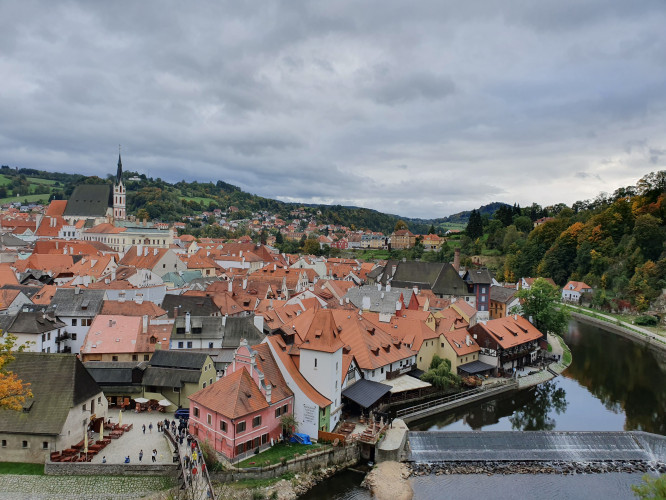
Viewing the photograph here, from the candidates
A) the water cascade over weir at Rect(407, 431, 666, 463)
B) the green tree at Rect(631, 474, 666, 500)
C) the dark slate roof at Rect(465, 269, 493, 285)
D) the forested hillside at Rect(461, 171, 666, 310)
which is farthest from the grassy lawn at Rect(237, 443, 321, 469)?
the forested hillside at Rect(461, 171, 666, 310)

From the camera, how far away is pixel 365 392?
109 feet

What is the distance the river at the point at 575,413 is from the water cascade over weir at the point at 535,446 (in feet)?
5.54

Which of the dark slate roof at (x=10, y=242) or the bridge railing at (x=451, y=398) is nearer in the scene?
the bridge railing at (x=451, y=398)

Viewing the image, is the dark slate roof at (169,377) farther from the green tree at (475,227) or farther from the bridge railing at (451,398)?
the green tree at (475,227)

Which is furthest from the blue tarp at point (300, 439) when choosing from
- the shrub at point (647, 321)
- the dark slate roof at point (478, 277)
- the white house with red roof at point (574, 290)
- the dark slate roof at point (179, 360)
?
the white house with red roof at point (574, 290)

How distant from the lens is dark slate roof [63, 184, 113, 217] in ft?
362

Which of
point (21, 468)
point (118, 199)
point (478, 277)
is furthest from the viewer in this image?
point (118, 199)

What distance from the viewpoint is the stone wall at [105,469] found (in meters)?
23.3

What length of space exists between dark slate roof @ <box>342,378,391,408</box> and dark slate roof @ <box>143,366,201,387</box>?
381 inches

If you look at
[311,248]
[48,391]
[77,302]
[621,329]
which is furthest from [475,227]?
[48,391]

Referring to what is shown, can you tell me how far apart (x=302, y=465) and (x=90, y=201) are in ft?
336

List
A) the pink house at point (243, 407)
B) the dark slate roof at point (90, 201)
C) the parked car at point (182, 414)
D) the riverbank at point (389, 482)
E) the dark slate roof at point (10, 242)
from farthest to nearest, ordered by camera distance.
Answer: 1. the dark slate roof at point (90, 201)
2. the dark slate roof at point (10, 242)
3. the parked car at point (182, 414)
4. the pink house at point (243, 407)
5. the riverbank at point (389, 482)

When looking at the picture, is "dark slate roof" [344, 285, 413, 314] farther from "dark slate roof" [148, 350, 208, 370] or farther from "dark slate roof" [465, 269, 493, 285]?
"dark slate roof" [148, 350, 208, 370]

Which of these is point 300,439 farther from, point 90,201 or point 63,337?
point 90,201
